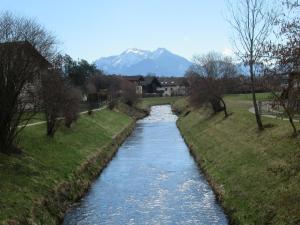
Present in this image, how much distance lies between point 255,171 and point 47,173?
1118 cm

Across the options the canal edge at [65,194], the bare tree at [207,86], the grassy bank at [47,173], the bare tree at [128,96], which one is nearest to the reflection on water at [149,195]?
the canal edge at [65,194]

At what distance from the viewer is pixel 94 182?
104 feet

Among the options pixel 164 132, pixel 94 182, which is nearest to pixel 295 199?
pixel 94 182

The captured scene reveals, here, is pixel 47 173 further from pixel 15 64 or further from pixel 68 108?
pixel 68 108

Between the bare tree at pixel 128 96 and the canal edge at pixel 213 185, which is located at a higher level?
the bare tree at pixel 128 96

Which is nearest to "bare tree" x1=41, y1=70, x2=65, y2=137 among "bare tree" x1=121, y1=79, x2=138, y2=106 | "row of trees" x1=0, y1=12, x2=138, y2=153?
"row of trees" x1=0, y1=12, x2=138, y2=153

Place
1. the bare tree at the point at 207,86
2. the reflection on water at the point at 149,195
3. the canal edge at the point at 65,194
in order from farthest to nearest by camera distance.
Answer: the bare tree at the point at 207,86 < the reflection on water at the point at 149,195 < the canal edge at the point at 65,194

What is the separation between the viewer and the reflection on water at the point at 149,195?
22.5 meters

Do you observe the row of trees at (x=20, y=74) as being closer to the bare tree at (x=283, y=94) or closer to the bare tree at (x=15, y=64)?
the bare tree at (x=15, y=64)

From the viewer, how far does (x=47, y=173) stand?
27453mm

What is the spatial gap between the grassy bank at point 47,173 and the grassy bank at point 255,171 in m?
7.77

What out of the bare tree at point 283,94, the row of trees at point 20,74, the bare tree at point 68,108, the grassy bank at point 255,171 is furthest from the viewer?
the bare tree at point 68,108

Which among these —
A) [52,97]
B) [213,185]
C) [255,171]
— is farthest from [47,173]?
[52,97]

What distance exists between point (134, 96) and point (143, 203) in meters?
89.7
